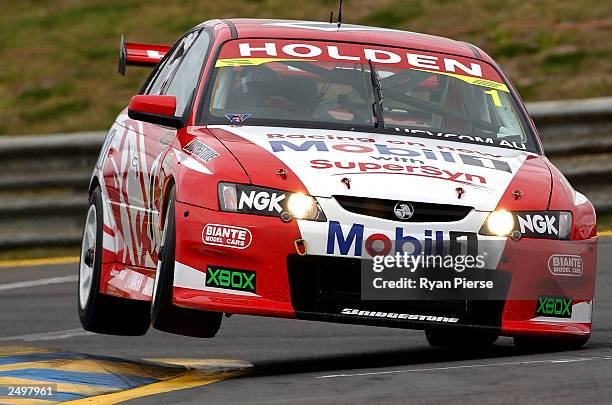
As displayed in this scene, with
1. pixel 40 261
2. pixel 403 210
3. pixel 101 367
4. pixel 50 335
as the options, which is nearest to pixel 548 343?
pixel 403 210

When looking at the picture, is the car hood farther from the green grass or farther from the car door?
the green grass

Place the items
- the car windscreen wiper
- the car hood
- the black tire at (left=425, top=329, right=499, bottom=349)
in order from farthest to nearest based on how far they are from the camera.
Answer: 1. the black tire at (left=425, top=329, right=499, bottom=349)
2. the car windscreen wiper
3. the car hood

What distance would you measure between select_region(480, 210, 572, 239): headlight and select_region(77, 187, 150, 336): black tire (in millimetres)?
2235

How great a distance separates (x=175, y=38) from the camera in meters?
17.8

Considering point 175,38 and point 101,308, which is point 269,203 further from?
point 175,38

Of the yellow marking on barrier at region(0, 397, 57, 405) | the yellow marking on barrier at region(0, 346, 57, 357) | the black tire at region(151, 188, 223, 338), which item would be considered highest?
the black tire at region(151, 188, 223, 338)

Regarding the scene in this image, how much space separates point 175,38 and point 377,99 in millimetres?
10295

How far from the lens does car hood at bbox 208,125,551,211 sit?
661 cm

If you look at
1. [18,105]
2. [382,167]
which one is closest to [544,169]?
[382,167]

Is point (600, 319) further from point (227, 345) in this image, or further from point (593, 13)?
point (593, 13)

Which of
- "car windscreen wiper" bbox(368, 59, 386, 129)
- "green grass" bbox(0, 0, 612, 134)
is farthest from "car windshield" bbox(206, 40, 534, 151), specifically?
"green grass" bbox(0, 0, 612, 134)

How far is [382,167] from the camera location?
22.2ft

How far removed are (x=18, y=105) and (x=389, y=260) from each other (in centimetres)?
1017

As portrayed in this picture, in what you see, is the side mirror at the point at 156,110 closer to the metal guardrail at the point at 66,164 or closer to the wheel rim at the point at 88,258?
the wheel rim at the point at 88,258
